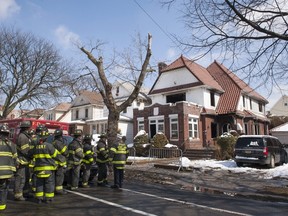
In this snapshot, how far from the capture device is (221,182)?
12711 millimetres

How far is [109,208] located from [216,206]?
2.72 metres

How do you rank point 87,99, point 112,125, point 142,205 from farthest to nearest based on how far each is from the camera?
point 87,99
point 112,125
point 142,205

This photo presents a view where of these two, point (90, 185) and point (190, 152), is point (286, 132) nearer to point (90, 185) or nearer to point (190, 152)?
point (190, 152)

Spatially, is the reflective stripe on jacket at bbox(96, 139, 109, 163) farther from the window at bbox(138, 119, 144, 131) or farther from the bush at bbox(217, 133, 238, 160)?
the window at bbox(138, 119, 144, 131)

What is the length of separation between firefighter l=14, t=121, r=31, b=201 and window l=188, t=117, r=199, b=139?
20941 mm

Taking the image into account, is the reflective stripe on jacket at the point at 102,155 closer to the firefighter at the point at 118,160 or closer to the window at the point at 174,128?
the firefighter at the point at 118,160

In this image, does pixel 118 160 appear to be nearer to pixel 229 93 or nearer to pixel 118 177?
pixel 118 177

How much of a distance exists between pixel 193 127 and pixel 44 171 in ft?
73.0

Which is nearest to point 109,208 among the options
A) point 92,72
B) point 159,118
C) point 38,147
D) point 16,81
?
point 38,147

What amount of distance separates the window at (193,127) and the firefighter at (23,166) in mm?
20941

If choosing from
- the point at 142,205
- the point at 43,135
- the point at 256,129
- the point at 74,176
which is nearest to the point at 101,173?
the point at 74,176

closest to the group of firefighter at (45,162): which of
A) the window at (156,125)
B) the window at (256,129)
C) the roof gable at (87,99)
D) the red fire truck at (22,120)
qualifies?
the red fire truck at (22,120)

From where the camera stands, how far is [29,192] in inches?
364

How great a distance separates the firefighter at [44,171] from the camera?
809 cm
